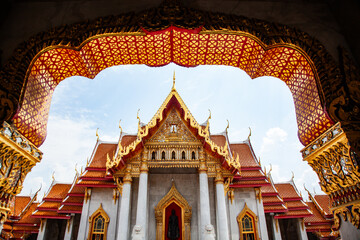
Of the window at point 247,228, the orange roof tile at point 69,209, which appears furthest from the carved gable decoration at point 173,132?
the orange roof tile at point 69,209

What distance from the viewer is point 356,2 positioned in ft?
12.7

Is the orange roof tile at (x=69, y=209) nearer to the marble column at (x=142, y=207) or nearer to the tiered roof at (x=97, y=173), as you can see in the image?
the tiered roof at (x=97, y=173)

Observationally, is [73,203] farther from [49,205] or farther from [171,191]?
[171,191]

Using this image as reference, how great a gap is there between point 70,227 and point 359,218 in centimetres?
1334

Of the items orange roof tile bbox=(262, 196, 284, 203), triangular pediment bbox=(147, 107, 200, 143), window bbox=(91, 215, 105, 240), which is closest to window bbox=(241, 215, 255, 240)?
orange roof tile bbox=(262, 196, 284, 203)

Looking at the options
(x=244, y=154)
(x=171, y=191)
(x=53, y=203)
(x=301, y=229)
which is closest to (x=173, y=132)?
(x=171, y=191)

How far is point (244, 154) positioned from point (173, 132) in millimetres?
5862

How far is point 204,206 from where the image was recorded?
31.3 feet

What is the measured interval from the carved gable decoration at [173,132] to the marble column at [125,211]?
2153 mm

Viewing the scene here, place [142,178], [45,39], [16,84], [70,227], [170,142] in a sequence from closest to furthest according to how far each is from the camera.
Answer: [16,84] → [45,39] → [142,178] → [170,142] → [70,227]

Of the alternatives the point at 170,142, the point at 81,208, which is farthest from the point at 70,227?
the point at 170,142

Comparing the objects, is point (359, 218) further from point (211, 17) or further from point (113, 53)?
point (113, 53)

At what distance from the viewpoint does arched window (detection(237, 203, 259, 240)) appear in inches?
440

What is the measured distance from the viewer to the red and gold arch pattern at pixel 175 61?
4.42 m
